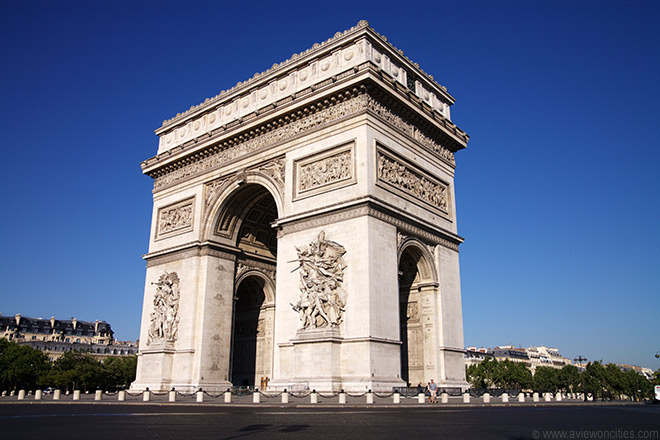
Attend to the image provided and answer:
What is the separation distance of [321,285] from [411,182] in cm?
633

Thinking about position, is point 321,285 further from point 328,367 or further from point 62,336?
point 62,336

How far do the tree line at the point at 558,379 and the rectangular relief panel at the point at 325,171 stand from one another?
57861mm

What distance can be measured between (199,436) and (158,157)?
80.1 ft

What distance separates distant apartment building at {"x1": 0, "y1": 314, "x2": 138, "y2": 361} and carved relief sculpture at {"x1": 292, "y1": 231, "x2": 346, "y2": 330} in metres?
74.5

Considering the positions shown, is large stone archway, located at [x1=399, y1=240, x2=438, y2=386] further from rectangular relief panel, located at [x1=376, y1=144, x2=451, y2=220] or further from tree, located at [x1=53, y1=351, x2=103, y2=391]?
tree, located at [x1=53, y1=351, x2=103, y2=391]

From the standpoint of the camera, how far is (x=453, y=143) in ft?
87.5

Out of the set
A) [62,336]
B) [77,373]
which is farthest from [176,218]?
[62,336]

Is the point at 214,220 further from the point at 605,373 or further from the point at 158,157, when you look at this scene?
the point at 605,373

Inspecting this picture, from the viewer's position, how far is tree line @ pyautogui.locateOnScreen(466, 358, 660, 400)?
2896 inches

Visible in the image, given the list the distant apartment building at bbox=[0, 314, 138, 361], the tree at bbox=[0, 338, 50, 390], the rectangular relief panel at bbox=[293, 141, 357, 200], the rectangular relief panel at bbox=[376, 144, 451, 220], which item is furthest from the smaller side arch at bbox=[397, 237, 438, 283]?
the distant apartment building at bbox=[0, 314, 138, 361]

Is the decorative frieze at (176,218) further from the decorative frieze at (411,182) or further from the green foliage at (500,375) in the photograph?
the green foliage at (500,375)

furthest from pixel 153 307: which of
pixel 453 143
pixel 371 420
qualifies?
pixel 371 420

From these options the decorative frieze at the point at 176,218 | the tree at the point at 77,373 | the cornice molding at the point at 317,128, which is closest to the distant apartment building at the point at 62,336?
the tree at the point at 77,373

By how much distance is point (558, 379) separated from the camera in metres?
78.6
